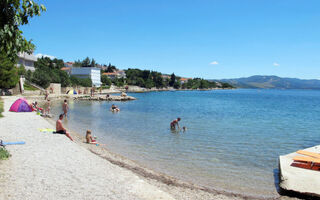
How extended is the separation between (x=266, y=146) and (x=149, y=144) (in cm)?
728

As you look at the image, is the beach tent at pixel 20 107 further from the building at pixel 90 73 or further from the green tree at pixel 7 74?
the building at pixel 90 73

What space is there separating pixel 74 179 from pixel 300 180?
719 centimetres

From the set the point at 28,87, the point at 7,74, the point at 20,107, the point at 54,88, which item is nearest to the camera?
the point at 20,107

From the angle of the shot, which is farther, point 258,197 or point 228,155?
point 228,155

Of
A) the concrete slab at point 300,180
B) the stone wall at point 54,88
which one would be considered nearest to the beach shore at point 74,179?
the concrete slab at point 300,180

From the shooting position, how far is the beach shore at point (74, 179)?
6477 mm

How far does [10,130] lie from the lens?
1436 cm

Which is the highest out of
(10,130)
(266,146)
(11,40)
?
(11,40)

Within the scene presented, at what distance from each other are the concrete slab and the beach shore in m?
1.66

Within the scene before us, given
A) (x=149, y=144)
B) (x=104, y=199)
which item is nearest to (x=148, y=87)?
(x=149, y=144)

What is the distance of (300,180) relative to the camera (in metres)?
8.65

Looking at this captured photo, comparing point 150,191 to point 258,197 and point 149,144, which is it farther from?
point 149,144

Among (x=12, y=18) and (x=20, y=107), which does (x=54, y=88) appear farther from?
(x=12, y=18)

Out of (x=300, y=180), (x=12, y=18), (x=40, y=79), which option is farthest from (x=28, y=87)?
(x=300, y=180)
